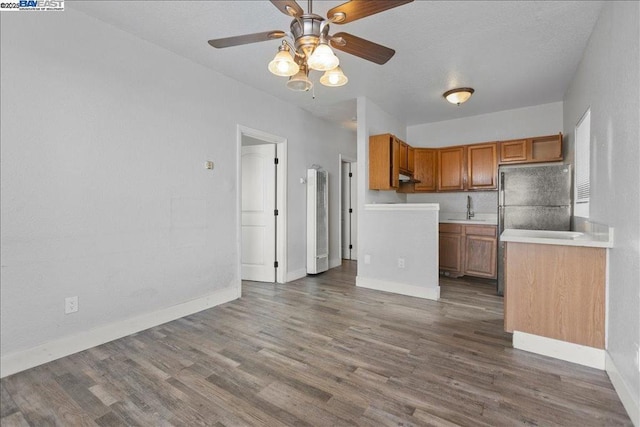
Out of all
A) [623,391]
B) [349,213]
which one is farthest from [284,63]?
[349,213]

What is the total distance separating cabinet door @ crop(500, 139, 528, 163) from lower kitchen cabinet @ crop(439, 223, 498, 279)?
1142 mm

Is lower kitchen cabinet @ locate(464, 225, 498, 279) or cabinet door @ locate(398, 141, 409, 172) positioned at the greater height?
cabinet door @ locate(398, 141, 409, 172)

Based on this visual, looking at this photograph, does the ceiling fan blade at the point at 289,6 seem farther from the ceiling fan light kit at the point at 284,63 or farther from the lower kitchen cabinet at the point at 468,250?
the lower kitchen cabinet at the point at 468,250

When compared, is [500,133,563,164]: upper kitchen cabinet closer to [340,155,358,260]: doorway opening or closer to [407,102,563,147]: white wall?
[407,102,563,147]: white wall

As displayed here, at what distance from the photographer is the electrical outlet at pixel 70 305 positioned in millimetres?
2293

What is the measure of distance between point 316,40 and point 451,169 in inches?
162

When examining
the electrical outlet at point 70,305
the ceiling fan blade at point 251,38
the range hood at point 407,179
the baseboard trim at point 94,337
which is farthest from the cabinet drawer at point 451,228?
the electrical outlet at point 70,305

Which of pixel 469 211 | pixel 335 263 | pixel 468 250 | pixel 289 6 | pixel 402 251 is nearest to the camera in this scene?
pixel 289 6

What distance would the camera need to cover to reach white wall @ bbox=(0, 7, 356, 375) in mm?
2080

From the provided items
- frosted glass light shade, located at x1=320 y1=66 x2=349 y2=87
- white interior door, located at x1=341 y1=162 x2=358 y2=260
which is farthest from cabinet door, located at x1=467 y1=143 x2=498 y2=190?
frosted glass light shade, located at x1=320 y1=66 x2=349 y2=87

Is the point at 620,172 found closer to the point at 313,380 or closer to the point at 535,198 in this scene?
the point at 535,198

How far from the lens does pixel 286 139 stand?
441 cm

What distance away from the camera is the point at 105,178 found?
252cm

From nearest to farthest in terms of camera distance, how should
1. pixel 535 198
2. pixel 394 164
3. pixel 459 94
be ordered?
1. pixel 535 198
2. pixel 459 94
3. pixel 394 164
